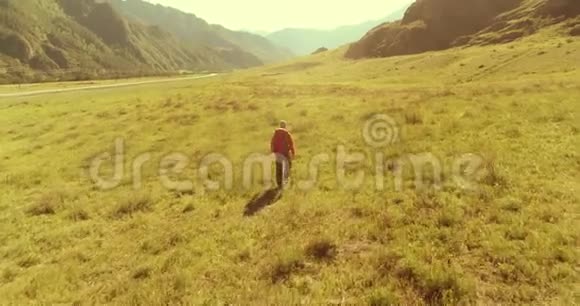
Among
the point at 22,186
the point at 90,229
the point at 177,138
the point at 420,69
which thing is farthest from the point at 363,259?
the point at 420,69

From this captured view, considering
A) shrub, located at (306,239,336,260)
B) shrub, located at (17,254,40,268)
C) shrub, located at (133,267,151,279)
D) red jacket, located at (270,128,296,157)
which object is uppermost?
red jacket, located at (270,128,296,157)

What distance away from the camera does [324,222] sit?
1225 cm

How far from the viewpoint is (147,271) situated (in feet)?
34.9

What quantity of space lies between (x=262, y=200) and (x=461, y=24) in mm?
86247

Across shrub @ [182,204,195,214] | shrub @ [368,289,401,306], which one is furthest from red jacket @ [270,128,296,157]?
shrub @ [368,289,401,306]

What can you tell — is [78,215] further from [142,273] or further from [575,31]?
[575,31]

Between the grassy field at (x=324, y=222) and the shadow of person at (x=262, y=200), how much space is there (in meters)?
0.30

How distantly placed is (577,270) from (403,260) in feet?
10.5

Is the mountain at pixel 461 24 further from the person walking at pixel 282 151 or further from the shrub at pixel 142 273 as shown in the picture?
the shrub at pixel 142 273

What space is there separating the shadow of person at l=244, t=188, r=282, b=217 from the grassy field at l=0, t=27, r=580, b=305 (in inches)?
11.9

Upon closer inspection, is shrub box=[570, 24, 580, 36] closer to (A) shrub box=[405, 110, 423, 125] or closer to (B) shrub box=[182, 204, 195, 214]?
(A) shrub box=[405, 110, 423, 125]

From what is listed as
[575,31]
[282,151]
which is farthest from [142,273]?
[575,31]

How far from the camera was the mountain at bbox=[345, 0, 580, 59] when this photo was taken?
72.0 meters

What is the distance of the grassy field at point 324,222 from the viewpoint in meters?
8.88
